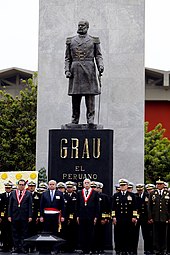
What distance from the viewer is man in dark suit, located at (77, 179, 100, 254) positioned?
14.5m

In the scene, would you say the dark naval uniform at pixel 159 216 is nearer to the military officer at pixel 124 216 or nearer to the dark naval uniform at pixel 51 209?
the military officer at pixel 124 216

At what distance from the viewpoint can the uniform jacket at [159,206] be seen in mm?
15250

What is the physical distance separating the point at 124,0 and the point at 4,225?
905 centimetres

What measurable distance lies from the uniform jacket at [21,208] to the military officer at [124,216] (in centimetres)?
194

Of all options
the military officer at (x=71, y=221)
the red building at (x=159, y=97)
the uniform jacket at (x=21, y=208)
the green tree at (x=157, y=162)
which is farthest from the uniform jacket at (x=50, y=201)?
the red building at (x=159, y=97)

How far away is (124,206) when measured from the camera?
15.3 m

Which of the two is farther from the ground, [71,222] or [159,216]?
[159,216]

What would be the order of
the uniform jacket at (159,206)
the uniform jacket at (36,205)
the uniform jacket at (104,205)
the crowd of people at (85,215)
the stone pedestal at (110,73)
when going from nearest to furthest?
the crowd of people at (85,215)
the uniform jacket at (104,205)
the uniform jacket at (159,206)
the uniform jacket at (36,205)
the stone pedestal at (110,73)

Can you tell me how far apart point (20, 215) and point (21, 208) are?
0.16 meters

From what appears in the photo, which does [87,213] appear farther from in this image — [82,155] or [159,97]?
[159,97]

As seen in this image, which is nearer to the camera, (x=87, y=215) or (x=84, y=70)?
(x=87, y=215)

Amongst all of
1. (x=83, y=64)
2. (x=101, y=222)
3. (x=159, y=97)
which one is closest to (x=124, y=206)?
(x=101, y=222)

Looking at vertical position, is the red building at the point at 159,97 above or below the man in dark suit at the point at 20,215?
above

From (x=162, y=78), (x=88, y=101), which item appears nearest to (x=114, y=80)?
(x=88, y=101)
